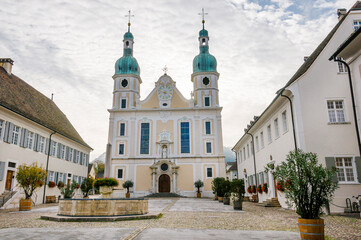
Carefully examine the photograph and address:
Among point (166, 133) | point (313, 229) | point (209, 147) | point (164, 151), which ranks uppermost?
point (166, 133)

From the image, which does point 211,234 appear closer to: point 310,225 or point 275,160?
point 310,225

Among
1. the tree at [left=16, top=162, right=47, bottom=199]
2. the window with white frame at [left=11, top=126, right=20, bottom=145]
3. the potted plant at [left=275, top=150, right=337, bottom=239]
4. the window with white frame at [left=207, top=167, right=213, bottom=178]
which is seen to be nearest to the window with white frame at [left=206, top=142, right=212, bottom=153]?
the window with white frame at [left=207, top=167, right=213, bottom=178]

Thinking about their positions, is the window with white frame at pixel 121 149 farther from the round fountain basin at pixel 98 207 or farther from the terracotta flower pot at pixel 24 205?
the round fountain basin at pixel 98 207

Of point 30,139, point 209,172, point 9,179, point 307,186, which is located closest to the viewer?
point 307,186

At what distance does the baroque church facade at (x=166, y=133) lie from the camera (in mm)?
36562

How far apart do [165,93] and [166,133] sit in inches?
224

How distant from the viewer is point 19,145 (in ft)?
65.3

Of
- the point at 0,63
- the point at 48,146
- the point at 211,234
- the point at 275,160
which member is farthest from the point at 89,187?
the point at 211,234

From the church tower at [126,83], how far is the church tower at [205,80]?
796cm

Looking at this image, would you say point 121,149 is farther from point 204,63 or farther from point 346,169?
point 346,169

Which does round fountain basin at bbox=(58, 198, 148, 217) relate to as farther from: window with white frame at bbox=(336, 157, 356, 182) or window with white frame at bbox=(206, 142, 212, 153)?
window with white frame at bbox=(206, 142, 212, 153)

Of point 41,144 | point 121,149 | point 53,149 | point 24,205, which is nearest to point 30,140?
point 41,144

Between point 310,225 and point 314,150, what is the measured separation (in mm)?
8656

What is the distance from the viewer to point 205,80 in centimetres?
4025
